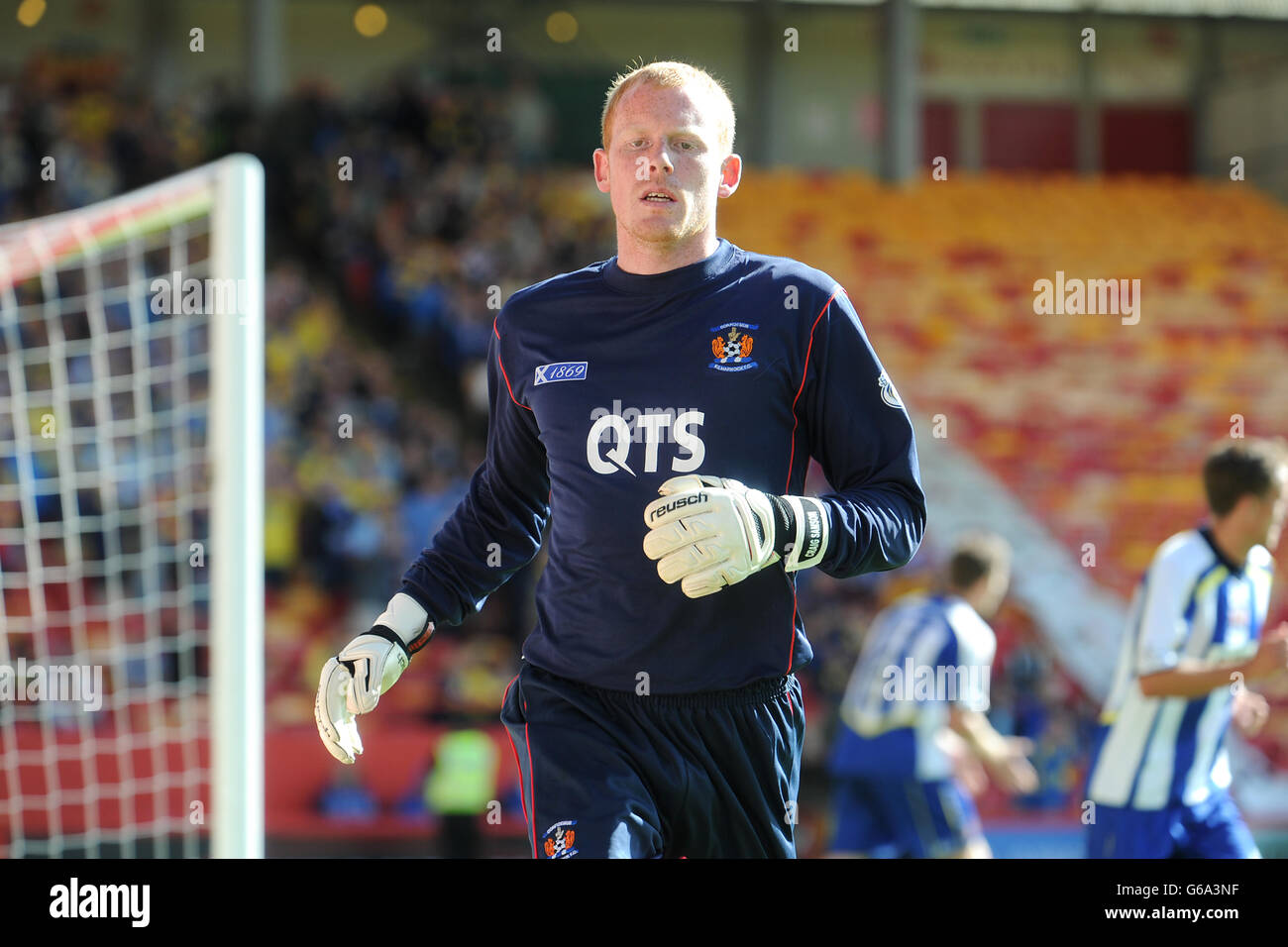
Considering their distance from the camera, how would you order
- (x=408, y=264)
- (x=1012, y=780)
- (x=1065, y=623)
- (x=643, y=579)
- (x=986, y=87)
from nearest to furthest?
(x=643, y=579) < (x=1012, y=780) < (x=1065, y=623) < (x=408, y=264) < (x=986, y=87)

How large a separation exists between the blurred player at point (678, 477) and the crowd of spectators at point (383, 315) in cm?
535

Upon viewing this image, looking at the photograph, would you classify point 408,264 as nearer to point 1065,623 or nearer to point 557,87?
point 557,87

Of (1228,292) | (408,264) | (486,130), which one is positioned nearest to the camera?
(408,264)

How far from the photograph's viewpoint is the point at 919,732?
230 inches

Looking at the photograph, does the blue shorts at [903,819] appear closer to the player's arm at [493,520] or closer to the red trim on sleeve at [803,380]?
the player's arm at [493,520]

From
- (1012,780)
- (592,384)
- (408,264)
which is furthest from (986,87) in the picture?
(592,384)

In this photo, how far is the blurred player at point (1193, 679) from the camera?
4.41 meters

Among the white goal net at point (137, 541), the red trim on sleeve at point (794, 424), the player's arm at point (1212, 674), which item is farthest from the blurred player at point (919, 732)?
the red trim on sleeve at point (794, 424)

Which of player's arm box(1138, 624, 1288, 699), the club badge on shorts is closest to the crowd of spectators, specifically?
player's arm box(1138, 624, 1288, 699)

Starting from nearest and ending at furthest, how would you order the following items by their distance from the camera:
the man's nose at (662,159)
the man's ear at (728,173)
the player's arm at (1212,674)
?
the man's nose at (662,159), the man's ear at (728,173), the player's arm at (1212,674)

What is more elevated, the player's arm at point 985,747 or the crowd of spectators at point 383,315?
the crowd of spectators at point 383,315

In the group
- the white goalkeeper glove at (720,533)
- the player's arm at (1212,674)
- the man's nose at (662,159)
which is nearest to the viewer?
the white goalkeeper glove at (720,533)

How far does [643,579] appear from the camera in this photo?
2688 mm

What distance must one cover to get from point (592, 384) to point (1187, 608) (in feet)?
8.34
